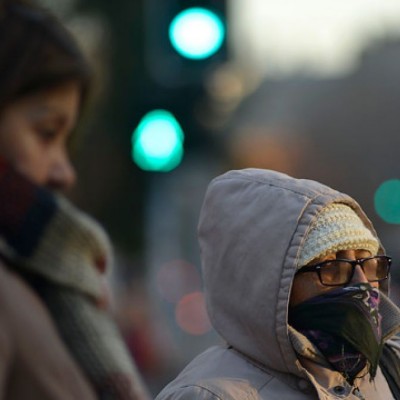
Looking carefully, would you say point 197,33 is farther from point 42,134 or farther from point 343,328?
point 42,134

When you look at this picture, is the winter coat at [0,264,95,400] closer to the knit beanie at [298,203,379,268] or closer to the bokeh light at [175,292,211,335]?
the knit beanie at [298,203,379,268]

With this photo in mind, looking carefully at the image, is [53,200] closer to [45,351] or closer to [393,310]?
[45,351]

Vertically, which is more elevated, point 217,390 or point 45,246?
point 45,246

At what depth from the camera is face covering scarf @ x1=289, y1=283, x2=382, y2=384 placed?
3412 mm

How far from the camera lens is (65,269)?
2178mm

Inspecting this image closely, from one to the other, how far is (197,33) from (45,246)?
6632mm

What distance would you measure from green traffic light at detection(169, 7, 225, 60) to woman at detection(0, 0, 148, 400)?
625 cm

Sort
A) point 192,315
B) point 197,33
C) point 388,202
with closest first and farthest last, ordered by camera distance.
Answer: point 197,33 < point 192,315 < point 388,202

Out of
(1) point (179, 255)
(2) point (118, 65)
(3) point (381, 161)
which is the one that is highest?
(2) point (118, 65)

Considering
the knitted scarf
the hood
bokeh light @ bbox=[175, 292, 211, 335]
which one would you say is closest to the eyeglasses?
the hood

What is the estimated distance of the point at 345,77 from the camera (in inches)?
2682

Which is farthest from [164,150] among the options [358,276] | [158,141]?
[358,276]

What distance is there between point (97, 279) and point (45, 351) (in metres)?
0.21

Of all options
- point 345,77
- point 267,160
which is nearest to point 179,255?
point 267,160
